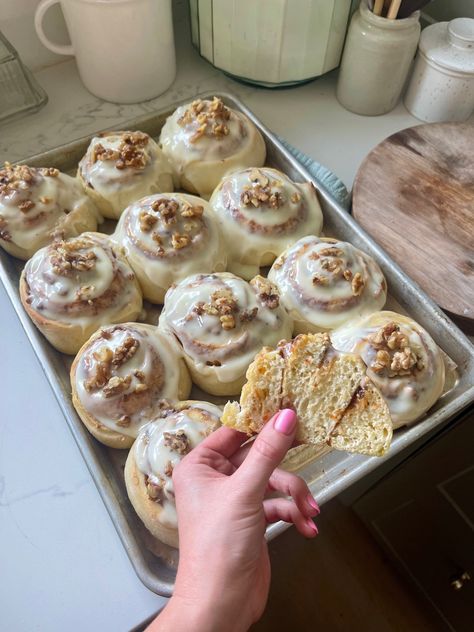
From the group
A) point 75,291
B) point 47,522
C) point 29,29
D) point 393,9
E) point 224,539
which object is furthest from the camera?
point 29,29

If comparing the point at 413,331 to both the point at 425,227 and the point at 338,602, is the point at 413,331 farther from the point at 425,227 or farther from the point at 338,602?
the point at 338,602

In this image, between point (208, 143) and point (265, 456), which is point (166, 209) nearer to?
point (208, 143)

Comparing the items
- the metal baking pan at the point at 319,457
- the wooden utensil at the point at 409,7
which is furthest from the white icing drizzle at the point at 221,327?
the wooden utensil at the point at 409,7

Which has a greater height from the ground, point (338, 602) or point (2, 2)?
point (2, 2)

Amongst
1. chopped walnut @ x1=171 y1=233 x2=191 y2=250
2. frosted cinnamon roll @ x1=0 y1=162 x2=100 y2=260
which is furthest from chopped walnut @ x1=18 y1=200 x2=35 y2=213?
chopped walnut @ x1=171 y1=233 x2=191 y2=250

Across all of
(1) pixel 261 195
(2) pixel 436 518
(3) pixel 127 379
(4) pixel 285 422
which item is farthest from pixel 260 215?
(2) pixel 436 518

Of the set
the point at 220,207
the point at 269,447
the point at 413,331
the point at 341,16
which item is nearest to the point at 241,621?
the point at 269,447

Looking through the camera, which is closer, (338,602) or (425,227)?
(425,227)
